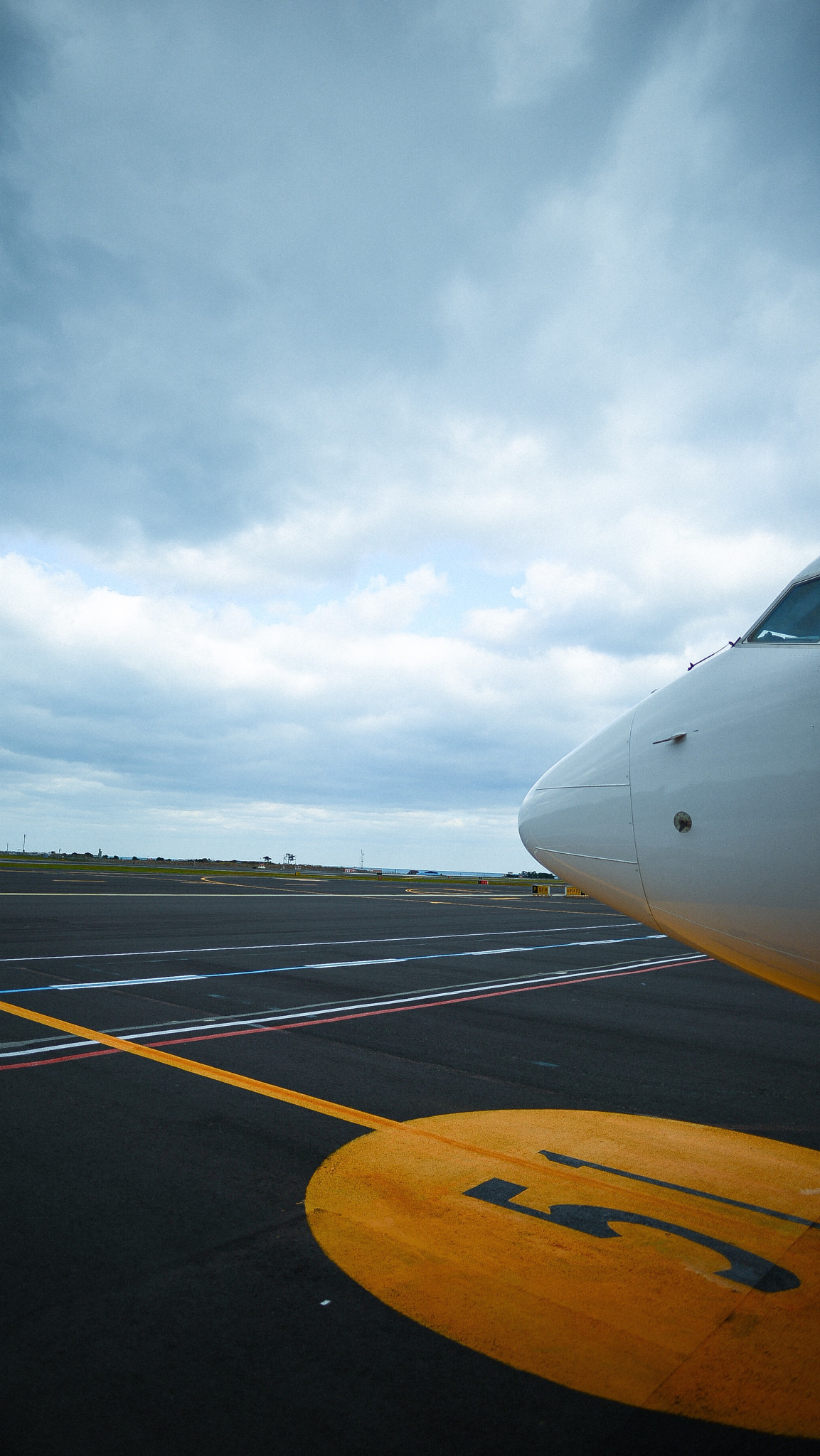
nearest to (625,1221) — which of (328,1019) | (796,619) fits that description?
(796,619)

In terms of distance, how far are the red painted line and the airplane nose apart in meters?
5.03

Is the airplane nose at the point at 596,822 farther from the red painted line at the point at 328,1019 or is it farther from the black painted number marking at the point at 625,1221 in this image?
the red painted line at the point at 328,1019

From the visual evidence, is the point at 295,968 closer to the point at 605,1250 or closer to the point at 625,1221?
the point at 625,1221

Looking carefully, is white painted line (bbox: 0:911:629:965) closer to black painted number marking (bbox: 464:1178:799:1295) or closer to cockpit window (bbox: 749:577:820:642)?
black painted number marking (bbox: 464:1178:799:1295)

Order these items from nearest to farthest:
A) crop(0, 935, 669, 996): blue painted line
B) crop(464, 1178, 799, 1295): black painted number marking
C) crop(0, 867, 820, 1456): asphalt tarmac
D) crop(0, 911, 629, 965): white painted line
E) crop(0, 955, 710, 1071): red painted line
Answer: crop(0, 867, 820, 1456): asphalt tarmac
crop(464, 1178, 799, 1295): black painted number marking
crop(0, 955, 710, 1071): red painted line
crop(0, 935, 669, 996): blue painted line
crop(0, 911, 629, 965): white painted line

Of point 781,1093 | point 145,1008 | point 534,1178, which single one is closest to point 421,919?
point 145,1008

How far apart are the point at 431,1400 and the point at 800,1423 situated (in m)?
1.44

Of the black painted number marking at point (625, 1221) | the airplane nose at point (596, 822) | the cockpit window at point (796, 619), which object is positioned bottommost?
the black painted number marking at point (625, 1221)

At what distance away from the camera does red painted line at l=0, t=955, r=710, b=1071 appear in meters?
7.98

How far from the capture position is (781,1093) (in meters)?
7.76

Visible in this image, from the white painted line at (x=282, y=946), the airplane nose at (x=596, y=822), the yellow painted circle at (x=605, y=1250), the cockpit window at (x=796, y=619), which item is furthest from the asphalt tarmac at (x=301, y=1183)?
the cockpit window at (x=796, y=619)

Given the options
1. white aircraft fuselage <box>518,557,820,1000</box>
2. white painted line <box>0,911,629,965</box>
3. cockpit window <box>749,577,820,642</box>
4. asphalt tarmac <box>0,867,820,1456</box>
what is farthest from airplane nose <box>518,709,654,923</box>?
white painted line <box>0,911,629,965</box>

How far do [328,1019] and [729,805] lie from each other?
7239 mm

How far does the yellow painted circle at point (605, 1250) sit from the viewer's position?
3.52 metres
